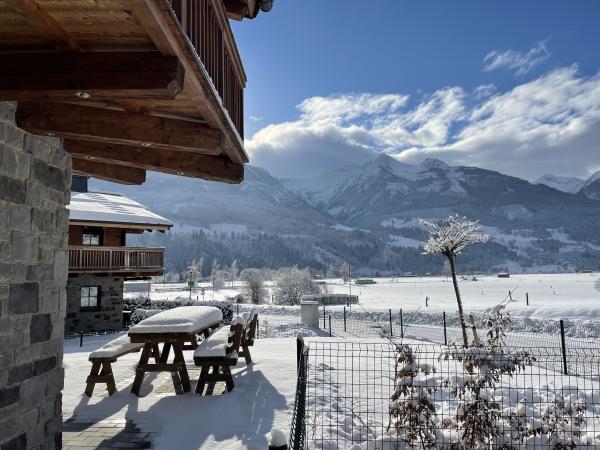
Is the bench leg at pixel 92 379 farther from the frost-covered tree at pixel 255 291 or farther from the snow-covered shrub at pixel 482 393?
the frost-covered tree at pixel 255 291

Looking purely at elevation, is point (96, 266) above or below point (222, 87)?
below

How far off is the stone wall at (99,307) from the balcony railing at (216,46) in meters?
18.7

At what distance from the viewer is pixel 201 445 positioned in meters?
→ 5.25

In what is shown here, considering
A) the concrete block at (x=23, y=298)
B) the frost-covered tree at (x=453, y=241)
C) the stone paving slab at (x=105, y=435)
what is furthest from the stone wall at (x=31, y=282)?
the frost-covered tree at (x=453, y=241)

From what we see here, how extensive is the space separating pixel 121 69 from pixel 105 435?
4.62 meters

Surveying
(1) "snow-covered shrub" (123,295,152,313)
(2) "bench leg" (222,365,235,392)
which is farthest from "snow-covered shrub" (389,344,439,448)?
(1) "snow-covered shrub" (123,295,152,313)

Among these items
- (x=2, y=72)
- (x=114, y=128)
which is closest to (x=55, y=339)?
(x=114, y=128)

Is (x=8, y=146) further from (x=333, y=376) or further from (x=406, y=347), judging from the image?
(x=333, y=376)

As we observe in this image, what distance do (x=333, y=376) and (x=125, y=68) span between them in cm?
733

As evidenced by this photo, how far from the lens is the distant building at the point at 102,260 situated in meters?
20.8

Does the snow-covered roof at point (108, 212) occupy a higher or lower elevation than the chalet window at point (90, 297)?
higher

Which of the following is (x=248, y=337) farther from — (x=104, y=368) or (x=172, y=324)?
(x=104, y=368)

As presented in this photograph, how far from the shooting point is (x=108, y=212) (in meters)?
21.6

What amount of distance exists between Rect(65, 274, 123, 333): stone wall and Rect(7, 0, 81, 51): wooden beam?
66.8ft
